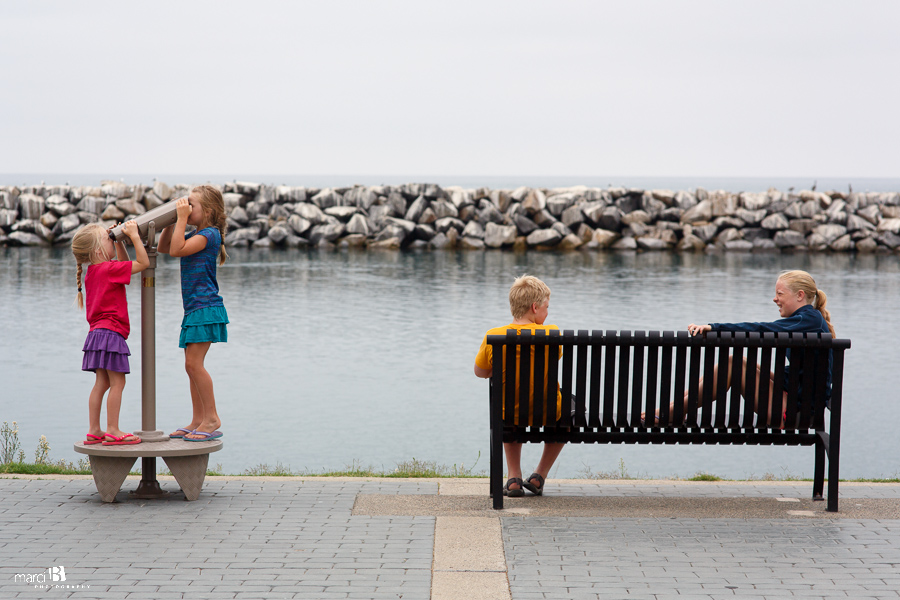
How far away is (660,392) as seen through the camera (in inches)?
204

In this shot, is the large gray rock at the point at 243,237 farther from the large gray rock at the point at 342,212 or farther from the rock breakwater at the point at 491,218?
the large gray rock at the point at 342,212

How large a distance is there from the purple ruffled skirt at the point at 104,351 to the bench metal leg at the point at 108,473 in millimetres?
512

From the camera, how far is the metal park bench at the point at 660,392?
16.7 ft

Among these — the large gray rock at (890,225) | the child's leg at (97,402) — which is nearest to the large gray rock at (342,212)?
the large gray rock at (890,225)

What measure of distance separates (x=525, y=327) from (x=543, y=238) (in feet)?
87.3

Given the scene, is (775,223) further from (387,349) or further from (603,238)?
(387,349)

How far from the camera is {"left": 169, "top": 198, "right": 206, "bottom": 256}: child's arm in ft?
17.5

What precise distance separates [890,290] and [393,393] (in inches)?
601

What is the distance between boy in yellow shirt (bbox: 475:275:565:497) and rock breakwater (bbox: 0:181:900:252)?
26205 millimetres

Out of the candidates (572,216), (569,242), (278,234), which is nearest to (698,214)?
(572,216)

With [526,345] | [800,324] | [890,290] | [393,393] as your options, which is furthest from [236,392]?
[890,290]

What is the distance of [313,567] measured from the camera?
420 centimetres

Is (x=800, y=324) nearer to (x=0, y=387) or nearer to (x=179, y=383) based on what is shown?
(x=179, y=383)

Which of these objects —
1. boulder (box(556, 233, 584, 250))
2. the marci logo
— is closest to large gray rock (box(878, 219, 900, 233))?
boulder (box(556, 233, 584, 250))
